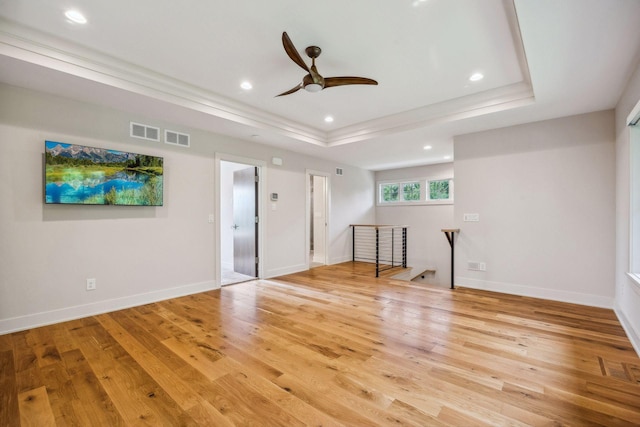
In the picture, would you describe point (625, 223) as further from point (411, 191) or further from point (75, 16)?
point (75, 16)

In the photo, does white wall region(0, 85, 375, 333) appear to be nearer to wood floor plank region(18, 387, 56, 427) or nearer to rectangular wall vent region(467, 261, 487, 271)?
wood floor plank region(18, 387, 56, 427)

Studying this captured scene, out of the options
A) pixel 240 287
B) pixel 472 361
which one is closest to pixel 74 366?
pixel 240 287

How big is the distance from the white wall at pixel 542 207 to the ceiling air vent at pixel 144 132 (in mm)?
4627

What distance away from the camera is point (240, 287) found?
473 centimetres

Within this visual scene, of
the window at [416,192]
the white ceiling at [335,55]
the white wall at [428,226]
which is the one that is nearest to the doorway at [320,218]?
the window at [416,192]

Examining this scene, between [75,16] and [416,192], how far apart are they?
728 centimetres

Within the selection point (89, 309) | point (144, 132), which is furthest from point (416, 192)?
point (89, 309)

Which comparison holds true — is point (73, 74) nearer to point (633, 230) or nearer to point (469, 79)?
point (469, 79)

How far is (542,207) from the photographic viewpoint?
13.3 ft

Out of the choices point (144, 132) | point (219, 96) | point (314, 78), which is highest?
point (219, 96)

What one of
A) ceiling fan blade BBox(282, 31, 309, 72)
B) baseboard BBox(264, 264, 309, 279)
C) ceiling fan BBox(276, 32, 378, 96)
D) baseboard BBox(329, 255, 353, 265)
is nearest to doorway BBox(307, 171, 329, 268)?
baseboard BBox(329, 255, 353, 265)

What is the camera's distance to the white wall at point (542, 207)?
369 cm

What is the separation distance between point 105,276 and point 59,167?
4.41ft

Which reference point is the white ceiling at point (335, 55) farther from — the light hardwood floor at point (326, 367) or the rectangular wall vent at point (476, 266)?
the light hardwood floor at point (326, 367)
